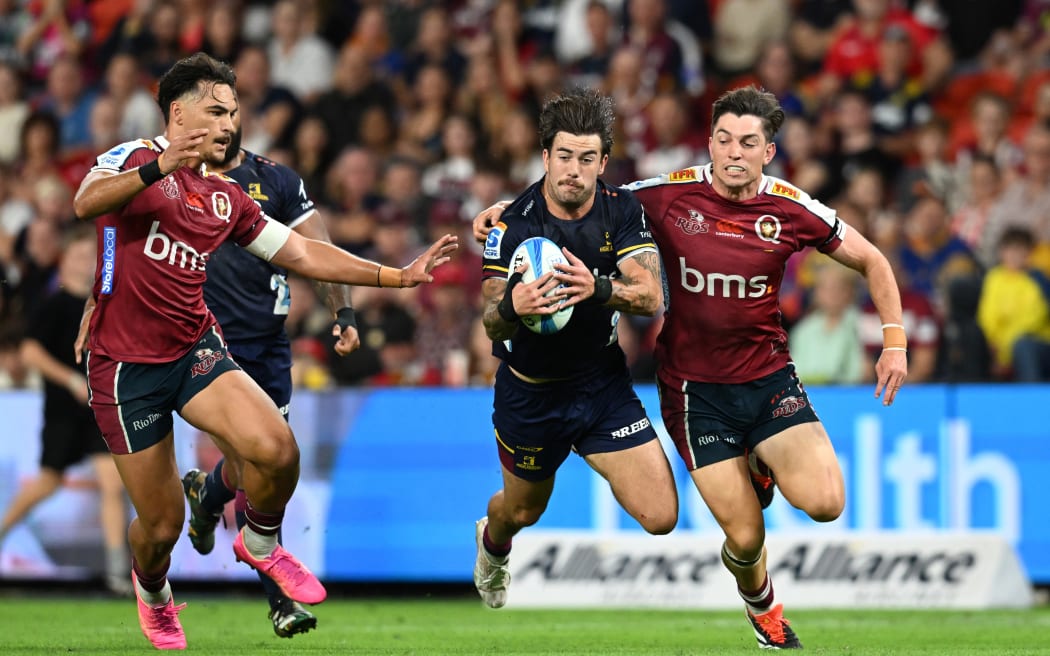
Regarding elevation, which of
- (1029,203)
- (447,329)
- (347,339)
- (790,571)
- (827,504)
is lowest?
(790,571)

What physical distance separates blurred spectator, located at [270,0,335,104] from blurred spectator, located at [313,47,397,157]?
598 mm

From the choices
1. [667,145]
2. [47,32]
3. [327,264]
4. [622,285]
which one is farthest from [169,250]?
[47,32]

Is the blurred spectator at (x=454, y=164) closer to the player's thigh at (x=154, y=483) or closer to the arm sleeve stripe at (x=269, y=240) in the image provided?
the arm sleeve stripe at (x=269, y=240)

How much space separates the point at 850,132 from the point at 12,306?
26.0 ft

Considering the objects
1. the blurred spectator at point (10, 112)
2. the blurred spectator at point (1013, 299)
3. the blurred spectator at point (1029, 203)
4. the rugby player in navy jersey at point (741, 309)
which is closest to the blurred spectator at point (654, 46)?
the blurred spectator at point (1029, 203)

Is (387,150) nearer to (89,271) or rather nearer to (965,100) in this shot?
(89,271)

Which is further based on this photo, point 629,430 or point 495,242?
point 629,430

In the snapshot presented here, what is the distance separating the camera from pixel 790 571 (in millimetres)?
11719

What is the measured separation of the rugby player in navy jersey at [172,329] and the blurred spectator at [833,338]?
5461 millimetres

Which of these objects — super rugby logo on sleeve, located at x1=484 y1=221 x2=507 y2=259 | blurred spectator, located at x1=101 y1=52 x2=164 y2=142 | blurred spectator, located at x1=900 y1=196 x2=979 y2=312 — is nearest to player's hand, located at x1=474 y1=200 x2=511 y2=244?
super rugby logo on sleeve, located at x1=484 y1=221 x2=507 y2=259

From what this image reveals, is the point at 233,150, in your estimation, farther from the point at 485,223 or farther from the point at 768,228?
the point at 768,228

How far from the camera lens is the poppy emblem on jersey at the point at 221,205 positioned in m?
8.16

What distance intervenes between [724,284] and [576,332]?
811 mm

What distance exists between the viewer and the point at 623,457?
848 centimetres
